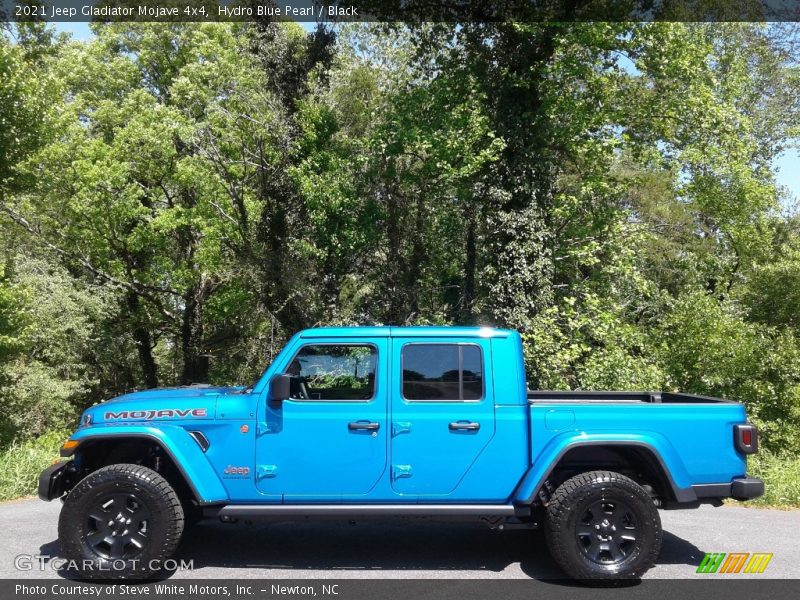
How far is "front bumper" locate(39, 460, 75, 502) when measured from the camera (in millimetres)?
5477

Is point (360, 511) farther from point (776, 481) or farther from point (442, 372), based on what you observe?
point (776, 481)

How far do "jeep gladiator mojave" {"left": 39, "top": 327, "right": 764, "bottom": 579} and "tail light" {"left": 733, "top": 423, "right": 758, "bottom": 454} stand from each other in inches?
0.4

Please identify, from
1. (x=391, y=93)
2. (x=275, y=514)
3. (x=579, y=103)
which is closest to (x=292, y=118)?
(x=391, y=93)

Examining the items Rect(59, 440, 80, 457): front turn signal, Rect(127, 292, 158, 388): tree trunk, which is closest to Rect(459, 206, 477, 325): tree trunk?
Rect(59, 440, 80, 457): front turn signal

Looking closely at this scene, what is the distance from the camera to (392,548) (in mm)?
6332

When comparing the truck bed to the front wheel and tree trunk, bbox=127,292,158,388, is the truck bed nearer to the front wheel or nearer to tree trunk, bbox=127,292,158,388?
the front wheel

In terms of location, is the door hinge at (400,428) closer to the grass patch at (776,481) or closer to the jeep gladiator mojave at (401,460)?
the jeep gladiator mojave at (401,460)

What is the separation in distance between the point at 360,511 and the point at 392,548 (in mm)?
1052

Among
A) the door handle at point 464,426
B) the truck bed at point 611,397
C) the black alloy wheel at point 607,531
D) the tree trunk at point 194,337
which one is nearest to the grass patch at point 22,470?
the door handle at point 464,426

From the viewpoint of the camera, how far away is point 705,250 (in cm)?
2492

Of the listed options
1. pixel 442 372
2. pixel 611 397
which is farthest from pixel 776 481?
pixel 442 372

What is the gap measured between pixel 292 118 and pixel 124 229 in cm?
1097

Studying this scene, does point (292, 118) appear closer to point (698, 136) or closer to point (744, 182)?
point (698, 136)

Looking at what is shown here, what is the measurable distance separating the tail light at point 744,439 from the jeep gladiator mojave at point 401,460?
0.4 inches
